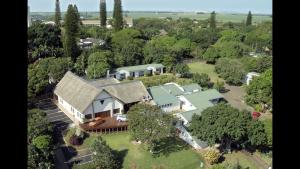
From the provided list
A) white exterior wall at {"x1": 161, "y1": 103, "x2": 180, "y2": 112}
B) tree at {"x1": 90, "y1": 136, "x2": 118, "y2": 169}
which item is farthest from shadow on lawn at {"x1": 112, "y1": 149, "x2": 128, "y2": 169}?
white exterior wall at {"x1": 161, "y1": 103, "x2": 180, "y2": 112}

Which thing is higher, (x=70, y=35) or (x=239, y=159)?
(x=70, y=35)

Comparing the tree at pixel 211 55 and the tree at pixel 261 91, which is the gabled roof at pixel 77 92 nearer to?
the tree at pixel 261 91

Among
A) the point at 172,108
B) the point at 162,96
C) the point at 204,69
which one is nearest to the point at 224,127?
the point at 172,108

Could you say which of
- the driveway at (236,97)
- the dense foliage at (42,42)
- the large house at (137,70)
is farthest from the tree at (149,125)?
the dense foliage at (42,42)

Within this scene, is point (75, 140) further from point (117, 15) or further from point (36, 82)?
point (117, 15)
